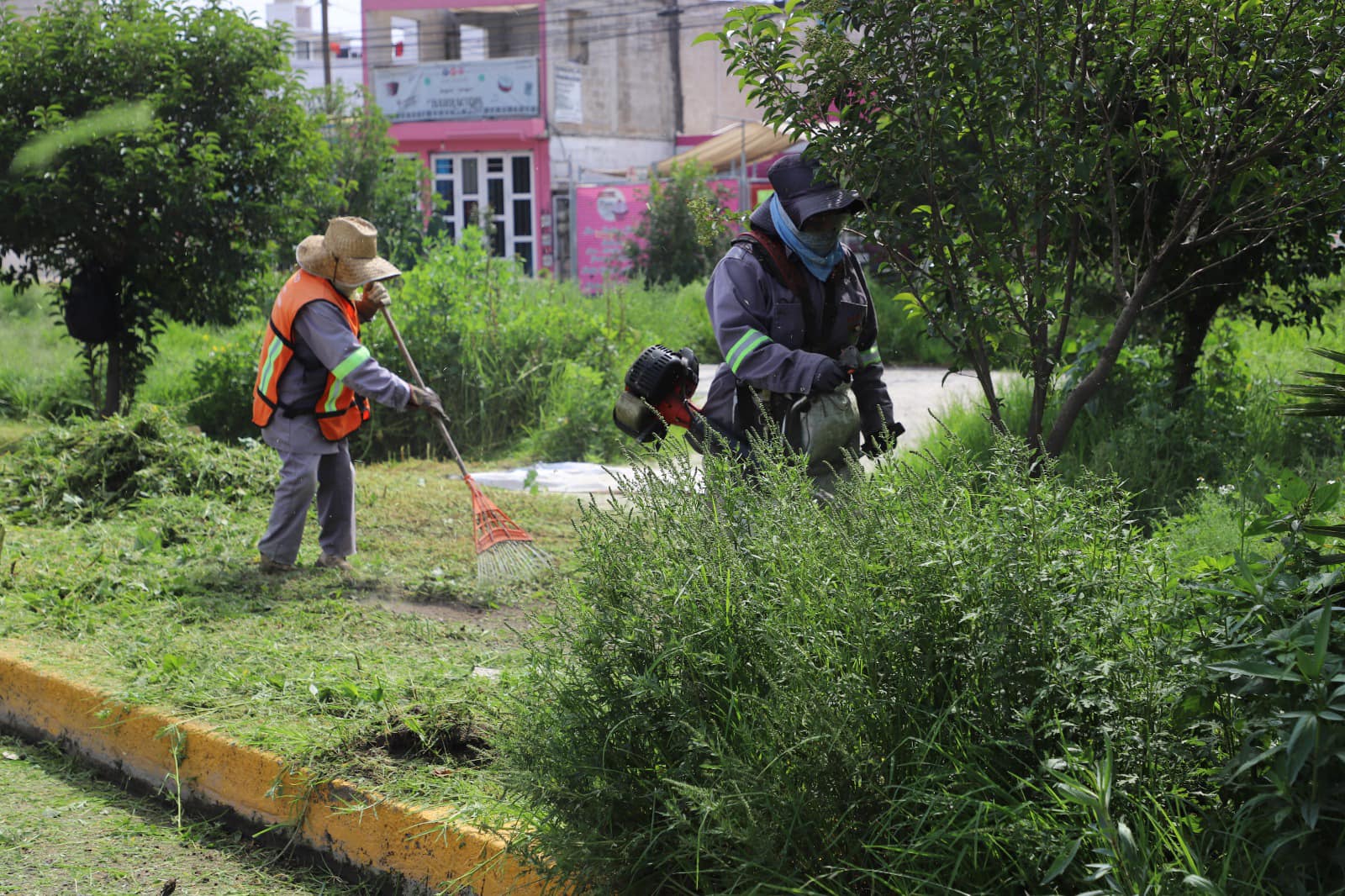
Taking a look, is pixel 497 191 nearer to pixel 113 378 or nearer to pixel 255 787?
pixel 113 378

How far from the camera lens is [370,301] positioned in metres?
6.54

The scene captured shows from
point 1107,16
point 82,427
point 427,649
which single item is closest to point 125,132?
point 82,427

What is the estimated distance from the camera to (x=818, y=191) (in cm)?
427

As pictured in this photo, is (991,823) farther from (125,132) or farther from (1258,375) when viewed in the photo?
(125,132)

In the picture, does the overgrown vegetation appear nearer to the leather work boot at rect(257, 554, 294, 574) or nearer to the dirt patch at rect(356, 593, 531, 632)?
the leather work boot at rect(257, 554, 294, 574)

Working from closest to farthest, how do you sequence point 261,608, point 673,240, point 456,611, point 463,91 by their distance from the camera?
point 261,608, point 456,611, point 673,240, point 463,91

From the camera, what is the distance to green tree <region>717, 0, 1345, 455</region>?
3.67 m

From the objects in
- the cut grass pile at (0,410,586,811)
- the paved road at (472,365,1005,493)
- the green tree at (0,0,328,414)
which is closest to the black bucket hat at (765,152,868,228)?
the cut grass pile at (0,410,586,811)

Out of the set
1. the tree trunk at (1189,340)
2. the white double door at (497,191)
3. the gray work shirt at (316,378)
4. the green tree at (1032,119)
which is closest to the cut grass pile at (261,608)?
the gray work shirt at (316,378)

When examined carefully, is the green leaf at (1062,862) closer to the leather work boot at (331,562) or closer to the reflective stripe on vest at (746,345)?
the reflective stripe on vest at (746,345)

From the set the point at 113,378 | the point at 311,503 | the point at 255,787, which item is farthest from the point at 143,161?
the point at 255,787

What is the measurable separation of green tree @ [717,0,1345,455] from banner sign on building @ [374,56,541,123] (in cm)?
2880

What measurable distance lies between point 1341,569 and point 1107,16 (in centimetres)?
203

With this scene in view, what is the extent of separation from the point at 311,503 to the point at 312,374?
0.62 metres
